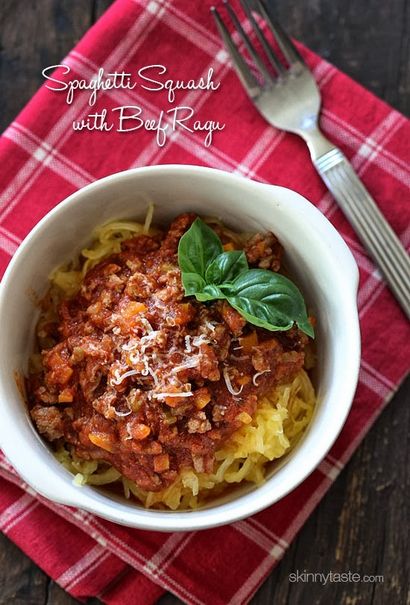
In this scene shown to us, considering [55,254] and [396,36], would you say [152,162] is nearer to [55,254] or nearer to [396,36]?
[55,254]

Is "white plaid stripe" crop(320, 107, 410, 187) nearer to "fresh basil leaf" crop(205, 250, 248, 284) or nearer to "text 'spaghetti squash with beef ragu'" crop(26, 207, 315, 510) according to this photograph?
"text 'spaghetti squash with beef ragu'" crop(26, 207, 315, 510)

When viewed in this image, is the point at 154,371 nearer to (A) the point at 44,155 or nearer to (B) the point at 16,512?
(B) the point at 16,512

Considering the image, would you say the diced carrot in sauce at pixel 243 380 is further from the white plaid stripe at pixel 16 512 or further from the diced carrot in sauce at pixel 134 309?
the white plaid stripe at pixel 16 512

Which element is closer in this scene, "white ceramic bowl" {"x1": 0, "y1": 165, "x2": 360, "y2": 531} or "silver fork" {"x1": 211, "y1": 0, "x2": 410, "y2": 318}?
"white ceramic bowl" {"x1": 0, "y1": 165, "x2": 360, "y2": 531}

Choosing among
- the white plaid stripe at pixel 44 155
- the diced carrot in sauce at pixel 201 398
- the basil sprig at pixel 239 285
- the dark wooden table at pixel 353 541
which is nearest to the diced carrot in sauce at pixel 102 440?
the diced carrot in sauce at pixel 201 398

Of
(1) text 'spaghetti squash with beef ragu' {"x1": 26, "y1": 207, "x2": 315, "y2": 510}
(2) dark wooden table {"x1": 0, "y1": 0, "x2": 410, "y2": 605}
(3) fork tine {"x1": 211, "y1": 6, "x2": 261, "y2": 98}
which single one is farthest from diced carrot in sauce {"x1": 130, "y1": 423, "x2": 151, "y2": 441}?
(3) fork tine {"x1": 211, "y1": 6, "x2": 261, "y2": 98}

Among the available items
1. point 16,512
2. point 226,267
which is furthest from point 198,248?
point 16,512
